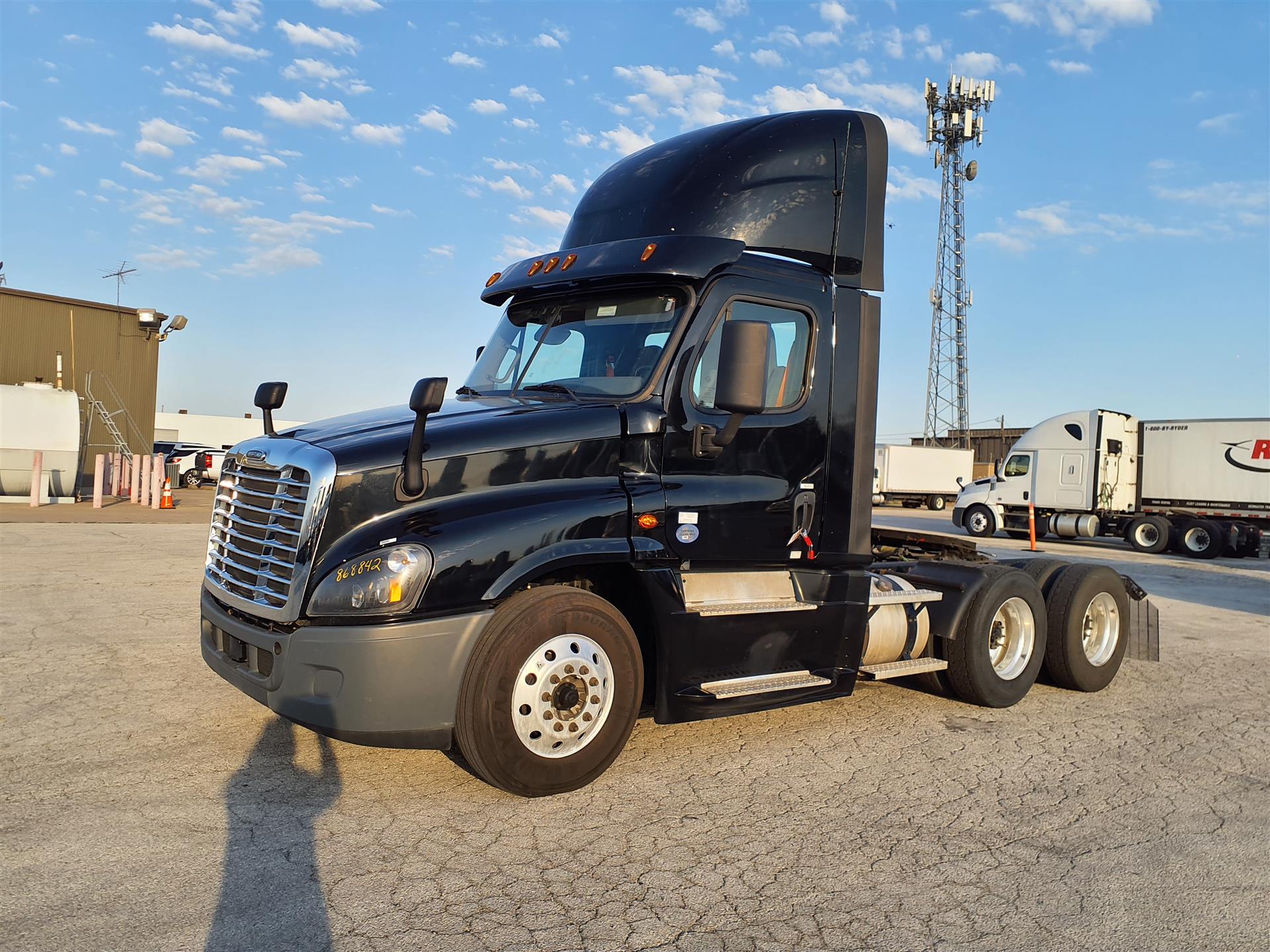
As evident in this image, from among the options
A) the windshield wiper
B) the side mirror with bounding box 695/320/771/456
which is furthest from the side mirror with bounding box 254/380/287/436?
the side mirror with bounding box 695/320/771/456

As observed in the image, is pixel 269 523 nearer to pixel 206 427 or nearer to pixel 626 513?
pixel 626 513

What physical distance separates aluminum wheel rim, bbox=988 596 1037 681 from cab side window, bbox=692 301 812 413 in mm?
2500

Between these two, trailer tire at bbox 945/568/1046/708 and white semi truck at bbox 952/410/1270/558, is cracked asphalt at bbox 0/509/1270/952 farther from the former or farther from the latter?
white semi truck at bbox 952/410/1270/558

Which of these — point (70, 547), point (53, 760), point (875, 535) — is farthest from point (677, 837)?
point (70, 547)

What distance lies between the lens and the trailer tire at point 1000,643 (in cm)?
645

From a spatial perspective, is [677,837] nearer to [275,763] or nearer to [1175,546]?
[275,763]

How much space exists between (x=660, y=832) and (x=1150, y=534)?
24543 millimetres

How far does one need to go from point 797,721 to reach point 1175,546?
22909 millimetres

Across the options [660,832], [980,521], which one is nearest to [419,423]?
[660,832]

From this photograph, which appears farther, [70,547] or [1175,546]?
[1175,546]

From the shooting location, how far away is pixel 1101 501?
25859 mm

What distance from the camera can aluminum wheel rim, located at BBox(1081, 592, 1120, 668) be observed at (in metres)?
7.41

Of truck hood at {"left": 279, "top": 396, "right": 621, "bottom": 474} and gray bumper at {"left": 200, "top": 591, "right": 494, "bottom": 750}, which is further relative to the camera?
truck hood at {"left": 279, "top": 396, "right": 621, "bottom": 474}

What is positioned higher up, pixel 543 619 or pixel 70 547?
pixel 543 619
